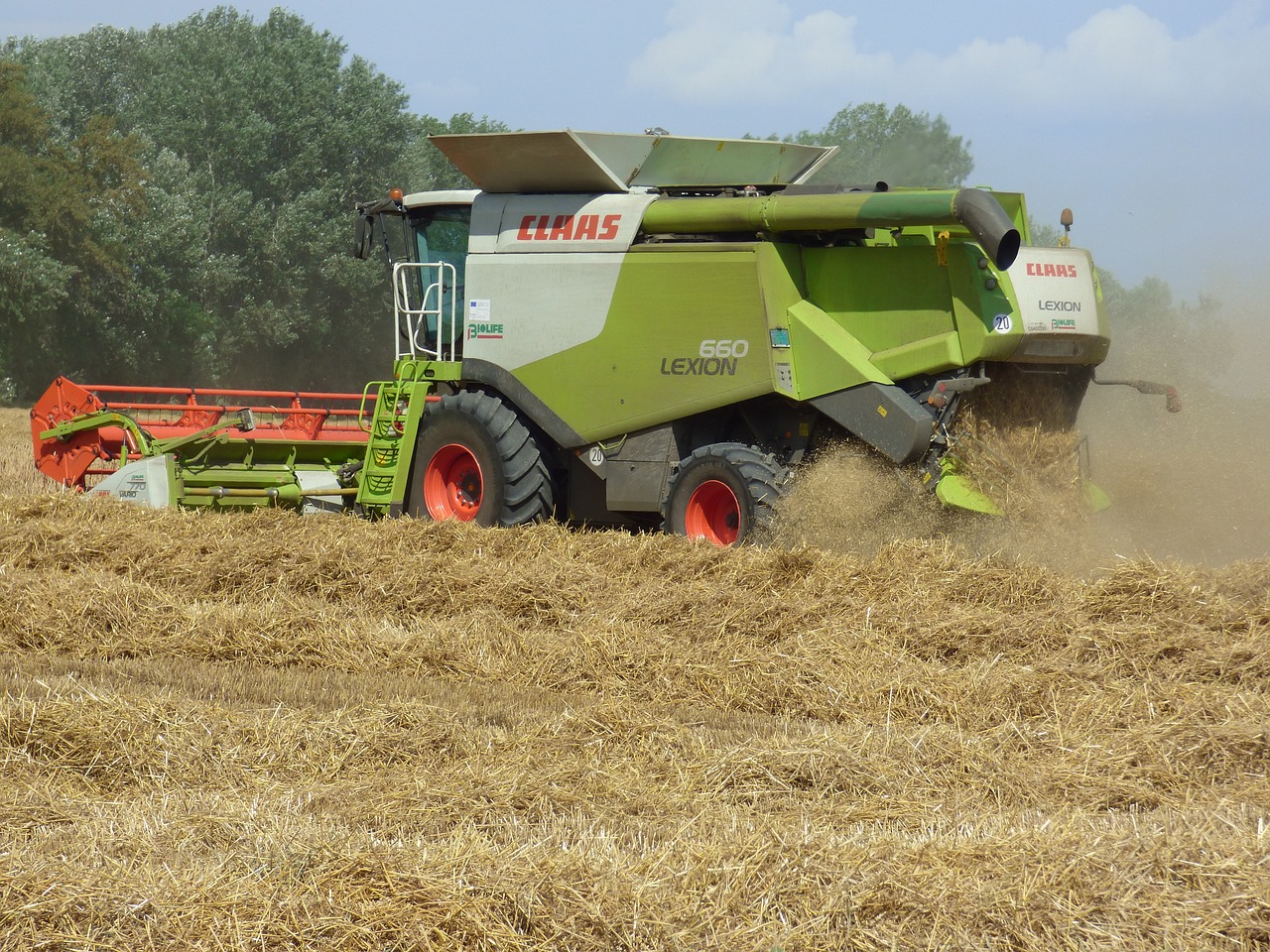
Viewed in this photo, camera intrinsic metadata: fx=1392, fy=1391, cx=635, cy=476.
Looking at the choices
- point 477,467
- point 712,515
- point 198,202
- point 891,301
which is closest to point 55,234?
point 198,202

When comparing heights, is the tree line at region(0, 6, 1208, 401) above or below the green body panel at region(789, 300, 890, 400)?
above

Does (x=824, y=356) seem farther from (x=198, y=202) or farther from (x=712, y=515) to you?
(x=198, y=202)

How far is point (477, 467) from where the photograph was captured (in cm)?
961

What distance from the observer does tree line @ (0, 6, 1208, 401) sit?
30.2 meters

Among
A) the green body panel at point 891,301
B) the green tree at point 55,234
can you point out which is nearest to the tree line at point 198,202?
the green tree at point 55,234

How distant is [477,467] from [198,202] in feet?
90.2

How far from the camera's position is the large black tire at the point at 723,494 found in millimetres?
7910

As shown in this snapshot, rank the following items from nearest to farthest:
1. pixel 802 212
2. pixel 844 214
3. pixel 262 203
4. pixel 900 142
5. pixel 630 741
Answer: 1. pixel 630 741
2. pixel 844 214
3. pixel 802 212
4. pixel 262 203
5. pixel 900 142

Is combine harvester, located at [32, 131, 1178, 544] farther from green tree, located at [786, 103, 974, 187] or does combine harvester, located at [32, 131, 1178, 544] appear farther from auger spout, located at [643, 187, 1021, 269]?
green tree, located at [786, 103, 974, 187]

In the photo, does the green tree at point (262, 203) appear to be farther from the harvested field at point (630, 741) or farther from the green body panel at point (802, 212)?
the harvested field at point (630, 741)

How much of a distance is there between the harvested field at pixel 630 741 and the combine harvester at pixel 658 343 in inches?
28.7

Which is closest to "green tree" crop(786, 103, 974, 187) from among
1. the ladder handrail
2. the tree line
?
the tree line

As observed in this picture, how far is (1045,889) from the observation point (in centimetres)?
315

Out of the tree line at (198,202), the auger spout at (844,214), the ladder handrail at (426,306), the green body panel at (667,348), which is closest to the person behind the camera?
the auger spout at (844,214)
